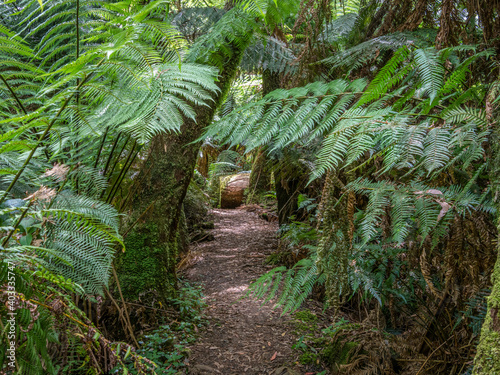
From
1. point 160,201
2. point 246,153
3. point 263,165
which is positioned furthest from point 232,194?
point 246,153

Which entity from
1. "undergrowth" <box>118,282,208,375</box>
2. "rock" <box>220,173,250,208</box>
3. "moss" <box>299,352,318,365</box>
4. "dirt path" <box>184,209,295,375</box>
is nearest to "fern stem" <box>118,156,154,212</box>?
"undergrowth" <box>118,282,208,375</box>

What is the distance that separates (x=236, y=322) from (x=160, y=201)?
3.99 feet

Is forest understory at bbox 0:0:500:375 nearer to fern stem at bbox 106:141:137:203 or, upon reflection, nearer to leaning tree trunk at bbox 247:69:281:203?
fern stem at bbox 106:141:137:203

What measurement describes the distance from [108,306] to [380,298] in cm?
170

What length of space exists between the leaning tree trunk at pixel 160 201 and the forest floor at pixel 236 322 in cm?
54

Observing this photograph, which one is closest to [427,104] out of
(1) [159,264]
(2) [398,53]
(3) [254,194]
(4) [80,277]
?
(2) [398,53]

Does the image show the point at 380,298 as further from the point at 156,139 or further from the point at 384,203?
the point at 156,139

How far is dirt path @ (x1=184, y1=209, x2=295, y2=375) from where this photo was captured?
2.12 meters

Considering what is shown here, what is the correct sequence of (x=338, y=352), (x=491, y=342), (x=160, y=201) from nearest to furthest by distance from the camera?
(x=491, y=342), (x=338, y=352), (x=160, y=201)

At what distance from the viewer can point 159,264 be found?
2.33 m

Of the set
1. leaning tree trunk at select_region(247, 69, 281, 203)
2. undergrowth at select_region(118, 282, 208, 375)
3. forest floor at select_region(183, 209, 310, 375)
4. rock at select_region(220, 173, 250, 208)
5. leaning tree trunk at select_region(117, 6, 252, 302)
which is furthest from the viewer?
rock at select_region(220, 173, 250, 208)

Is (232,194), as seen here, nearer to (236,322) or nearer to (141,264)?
(236,322)

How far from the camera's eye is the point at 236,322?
2.63 metres

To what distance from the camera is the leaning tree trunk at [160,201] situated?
2242 mm
